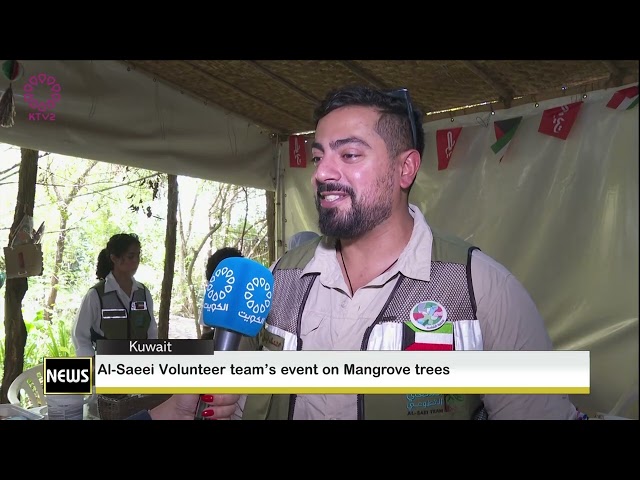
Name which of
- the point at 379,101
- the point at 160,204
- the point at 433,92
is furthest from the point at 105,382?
the point at 160,204

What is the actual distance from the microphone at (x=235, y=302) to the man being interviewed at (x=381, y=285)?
209 mm

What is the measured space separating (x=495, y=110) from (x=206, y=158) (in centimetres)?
180

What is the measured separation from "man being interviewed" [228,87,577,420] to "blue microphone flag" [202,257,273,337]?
0.21 metres

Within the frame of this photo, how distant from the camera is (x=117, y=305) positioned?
2547mm

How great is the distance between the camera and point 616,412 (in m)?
2.04

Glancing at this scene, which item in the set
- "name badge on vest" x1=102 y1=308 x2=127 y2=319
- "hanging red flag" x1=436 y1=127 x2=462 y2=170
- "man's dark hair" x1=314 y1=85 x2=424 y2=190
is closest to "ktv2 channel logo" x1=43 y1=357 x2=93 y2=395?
"man's dark hair" x1=314 y1=85 x2=424 y2=190

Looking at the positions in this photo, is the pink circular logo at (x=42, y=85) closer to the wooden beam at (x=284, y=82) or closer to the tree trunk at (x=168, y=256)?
the wooden beam at (x=284, y=82)

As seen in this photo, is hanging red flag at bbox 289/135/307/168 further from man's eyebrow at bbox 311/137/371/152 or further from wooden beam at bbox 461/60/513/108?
man's eyebrow at bbox 311/137/371/152

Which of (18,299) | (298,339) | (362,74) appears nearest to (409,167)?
(298,339)

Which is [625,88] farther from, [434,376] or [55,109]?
[55,109]

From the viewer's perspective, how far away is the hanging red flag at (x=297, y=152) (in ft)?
11.6

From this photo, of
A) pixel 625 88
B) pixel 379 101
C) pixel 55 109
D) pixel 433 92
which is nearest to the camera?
pixel 379 101

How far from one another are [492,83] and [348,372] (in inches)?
79.3

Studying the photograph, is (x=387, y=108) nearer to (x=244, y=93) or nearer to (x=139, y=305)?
(x=244, y=93)
